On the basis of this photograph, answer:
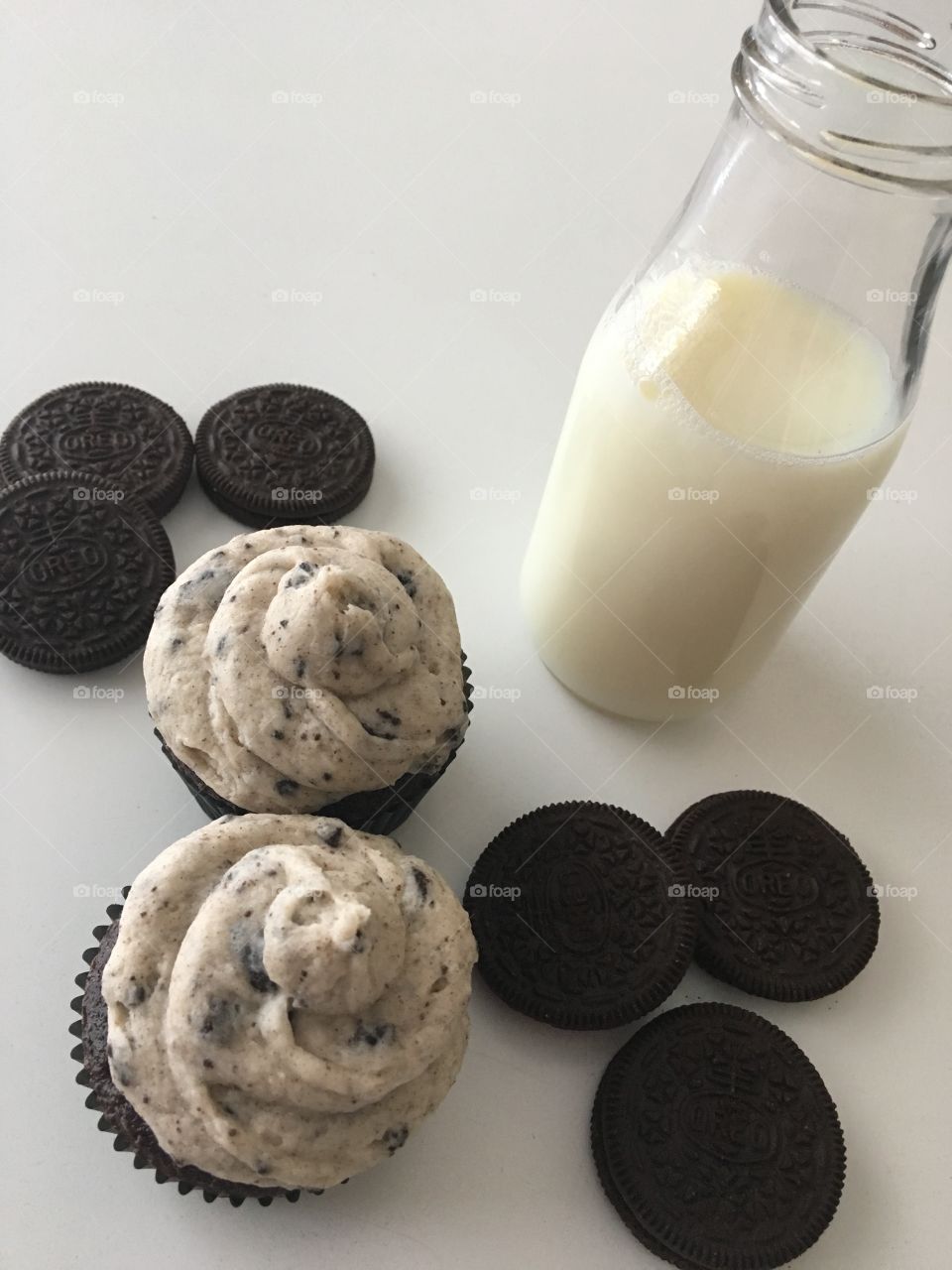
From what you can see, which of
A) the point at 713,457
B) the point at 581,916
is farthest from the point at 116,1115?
the point at 713,457

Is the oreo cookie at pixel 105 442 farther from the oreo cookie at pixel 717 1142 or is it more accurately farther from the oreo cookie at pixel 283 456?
the oreo cookie at pixel 717 1142

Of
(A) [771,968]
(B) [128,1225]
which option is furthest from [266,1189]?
(A) [771,968]

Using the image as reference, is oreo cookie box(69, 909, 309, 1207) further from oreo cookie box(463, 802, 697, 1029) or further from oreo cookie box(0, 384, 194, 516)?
oreo cookie box(0, 384, 194, 516)

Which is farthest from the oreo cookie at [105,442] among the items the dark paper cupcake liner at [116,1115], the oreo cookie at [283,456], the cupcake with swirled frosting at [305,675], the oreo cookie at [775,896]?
the oreo cookie at [775,896]

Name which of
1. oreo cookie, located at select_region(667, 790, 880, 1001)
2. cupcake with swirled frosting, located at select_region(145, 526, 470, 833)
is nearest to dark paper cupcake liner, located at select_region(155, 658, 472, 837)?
cupcake with swirled frosting, located at select_region(145, 526, 470, 833)

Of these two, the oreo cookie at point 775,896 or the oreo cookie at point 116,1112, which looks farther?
the oreo cookie at point 775,896
